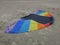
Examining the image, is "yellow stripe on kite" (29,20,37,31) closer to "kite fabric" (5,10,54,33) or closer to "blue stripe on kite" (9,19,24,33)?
"kite fabric" (5,10,54,33)

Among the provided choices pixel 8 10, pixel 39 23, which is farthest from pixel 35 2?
pixel 39 23

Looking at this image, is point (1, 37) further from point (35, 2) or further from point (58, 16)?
point (35, 2)

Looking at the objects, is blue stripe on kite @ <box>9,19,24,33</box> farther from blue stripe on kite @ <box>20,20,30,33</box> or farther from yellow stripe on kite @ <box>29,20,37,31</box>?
yellow stripe on kite @ <box>29,20,37,31</box>

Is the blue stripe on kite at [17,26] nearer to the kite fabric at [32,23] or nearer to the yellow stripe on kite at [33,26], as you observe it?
the kite fabric at [32,23]

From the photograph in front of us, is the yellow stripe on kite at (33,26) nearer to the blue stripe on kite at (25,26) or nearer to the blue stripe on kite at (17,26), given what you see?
the blue stripe on kite at (25,26)

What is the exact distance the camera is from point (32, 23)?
271 cm

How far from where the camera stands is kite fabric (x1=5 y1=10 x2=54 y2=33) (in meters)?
2.52

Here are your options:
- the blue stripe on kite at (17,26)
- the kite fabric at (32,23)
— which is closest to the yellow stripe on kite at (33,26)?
the kite fabric at (32,23)

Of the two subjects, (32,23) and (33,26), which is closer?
(33,26)

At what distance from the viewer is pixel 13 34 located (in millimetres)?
2389

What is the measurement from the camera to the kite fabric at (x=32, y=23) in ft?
8.26

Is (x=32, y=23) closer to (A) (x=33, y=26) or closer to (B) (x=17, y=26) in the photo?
(A) (x=33, y=26)

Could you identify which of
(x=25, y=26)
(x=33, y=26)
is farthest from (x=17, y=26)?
(x=33, y=26)

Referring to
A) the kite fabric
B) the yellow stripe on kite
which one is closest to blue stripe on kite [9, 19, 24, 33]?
the kite fabric
